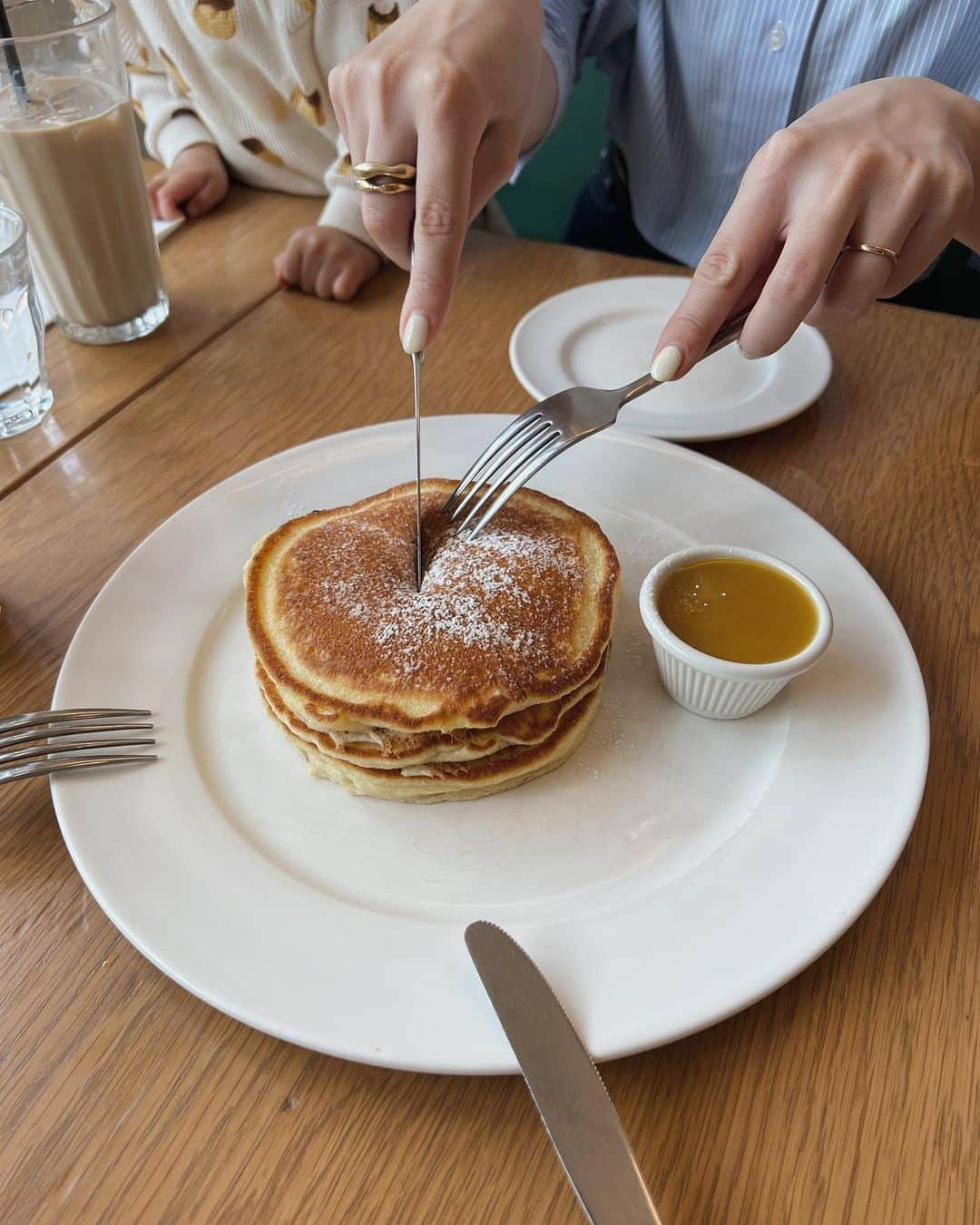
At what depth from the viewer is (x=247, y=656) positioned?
3.59ft

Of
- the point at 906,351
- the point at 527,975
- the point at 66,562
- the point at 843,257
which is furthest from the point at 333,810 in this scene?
the point at 906,351

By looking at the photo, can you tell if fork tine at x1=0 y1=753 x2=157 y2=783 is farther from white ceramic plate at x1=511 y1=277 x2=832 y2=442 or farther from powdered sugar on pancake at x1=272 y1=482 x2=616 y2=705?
white ceramic plate at x1=511 y1=277 x2=832 y2=442

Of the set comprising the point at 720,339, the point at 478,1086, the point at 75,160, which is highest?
the point at 75,160

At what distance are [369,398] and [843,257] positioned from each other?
0.77 meters

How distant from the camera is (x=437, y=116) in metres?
1.10

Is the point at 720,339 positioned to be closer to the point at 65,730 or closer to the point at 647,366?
the point at 647,366

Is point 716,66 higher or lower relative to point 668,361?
higher

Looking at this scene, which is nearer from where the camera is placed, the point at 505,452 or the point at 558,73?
the point at 505,452

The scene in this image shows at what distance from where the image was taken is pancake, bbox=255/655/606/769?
914 mm

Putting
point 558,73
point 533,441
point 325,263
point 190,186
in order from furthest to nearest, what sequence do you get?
1. point 190,186
2. point 558,73
3. point 325,263
4. point 533,441

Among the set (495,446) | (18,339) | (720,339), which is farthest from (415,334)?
(18,339)

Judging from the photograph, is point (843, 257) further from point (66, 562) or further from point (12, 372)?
point (12, 372)

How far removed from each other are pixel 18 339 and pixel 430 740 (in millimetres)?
1013

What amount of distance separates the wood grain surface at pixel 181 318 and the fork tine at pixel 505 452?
729 mm
